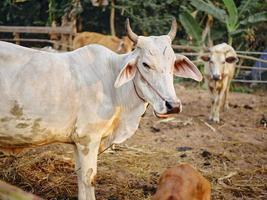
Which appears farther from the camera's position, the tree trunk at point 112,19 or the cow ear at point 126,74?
the tree trunk at point 112,19

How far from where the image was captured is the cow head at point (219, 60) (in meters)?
7.98

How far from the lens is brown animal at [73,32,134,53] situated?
11398 mm

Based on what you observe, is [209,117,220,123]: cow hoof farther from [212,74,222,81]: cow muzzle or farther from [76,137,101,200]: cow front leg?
[76,137,101,200]: cow front leg

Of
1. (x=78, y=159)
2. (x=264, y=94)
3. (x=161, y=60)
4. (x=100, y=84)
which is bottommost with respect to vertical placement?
(x=264, y=94)

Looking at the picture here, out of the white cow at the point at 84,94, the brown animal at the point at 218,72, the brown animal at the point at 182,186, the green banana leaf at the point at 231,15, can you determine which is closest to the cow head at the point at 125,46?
the green banana leaf at the point at 231,15

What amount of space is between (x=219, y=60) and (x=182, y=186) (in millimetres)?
5196

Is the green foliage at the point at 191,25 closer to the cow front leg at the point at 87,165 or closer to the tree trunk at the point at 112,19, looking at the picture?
the tree trunk at the point at 112,19

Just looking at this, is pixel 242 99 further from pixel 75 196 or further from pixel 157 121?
pixel 75 196

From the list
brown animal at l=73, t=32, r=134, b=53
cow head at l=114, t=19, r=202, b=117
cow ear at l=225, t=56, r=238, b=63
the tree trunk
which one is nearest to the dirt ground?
cow ear at l=225, t=56, r=238, b=63

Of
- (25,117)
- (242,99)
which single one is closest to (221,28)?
(242,99)

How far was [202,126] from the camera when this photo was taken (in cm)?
765

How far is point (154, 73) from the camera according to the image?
3502 mm

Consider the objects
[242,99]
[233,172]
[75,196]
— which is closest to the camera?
[75,196]

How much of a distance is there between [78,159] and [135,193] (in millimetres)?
892
